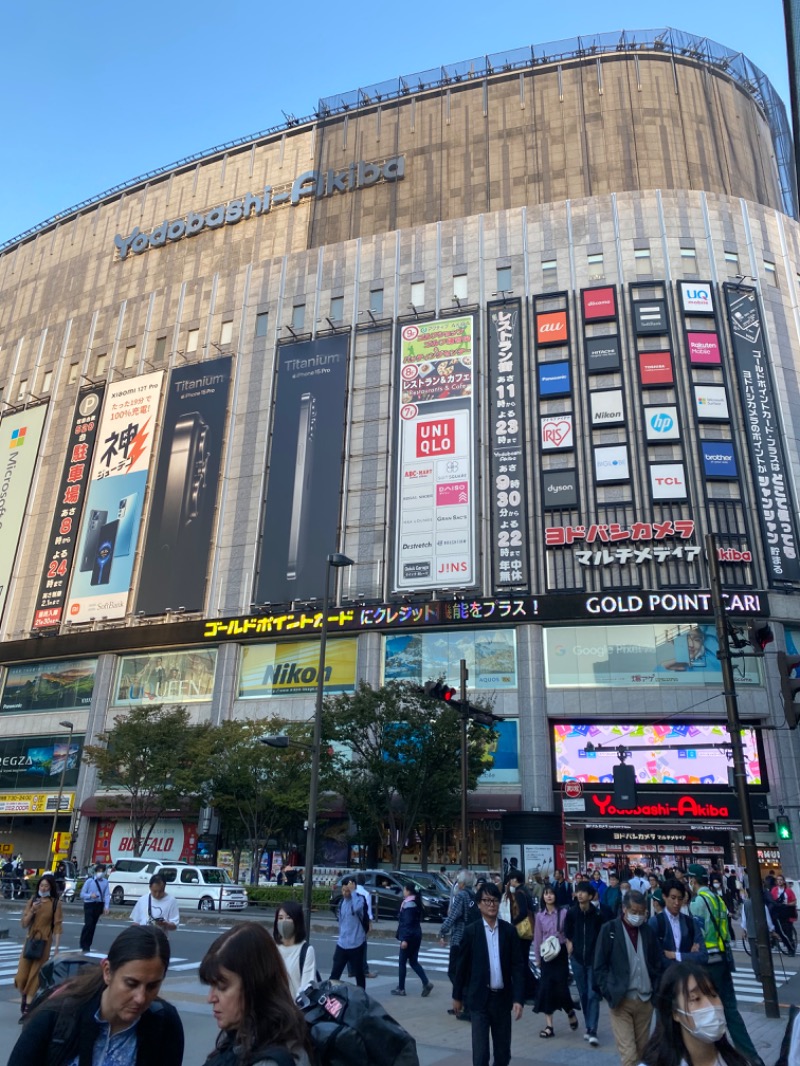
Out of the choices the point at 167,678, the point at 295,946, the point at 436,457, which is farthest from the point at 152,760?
the point at 295,946

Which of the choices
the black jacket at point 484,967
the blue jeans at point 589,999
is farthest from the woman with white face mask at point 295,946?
the blue jeans at point 589,999

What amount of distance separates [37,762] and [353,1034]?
5261 cm

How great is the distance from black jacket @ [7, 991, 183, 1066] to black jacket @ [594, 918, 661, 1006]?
254 inches

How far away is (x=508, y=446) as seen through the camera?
149 ft

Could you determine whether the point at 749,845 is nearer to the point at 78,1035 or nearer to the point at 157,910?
the point at 157,910

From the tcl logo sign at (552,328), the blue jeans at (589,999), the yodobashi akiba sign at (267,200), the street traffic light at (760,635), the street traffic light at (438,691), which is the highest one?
the yodobashi akiba sign at (267,200)

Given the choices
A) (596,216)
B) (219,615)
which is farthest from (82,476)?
(596,216)

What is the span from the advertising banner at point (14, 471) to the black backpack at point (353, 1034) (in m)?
58.8

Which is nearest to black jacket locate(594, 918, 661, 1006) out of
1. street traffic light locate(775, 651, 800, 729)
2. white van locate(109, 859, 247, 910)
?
street traffic light locate(775, 651, 800, 729)

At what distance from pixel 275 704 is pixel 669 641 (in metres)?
21.5

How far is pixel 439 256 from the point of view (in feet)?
176

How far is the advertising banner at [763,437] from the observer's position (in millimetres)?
40938

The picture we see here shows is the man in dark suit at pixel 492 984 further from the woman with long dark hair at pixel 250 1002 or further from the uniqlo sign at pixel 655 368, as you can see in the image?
the uniqlo sign at pixel 655 368

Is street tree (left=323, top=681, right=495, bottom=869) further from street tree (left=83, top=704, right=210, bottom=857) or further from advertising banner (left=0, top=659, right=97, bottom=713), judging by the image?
advertising banner (left=0, top=659, right=97, bottom=713)
